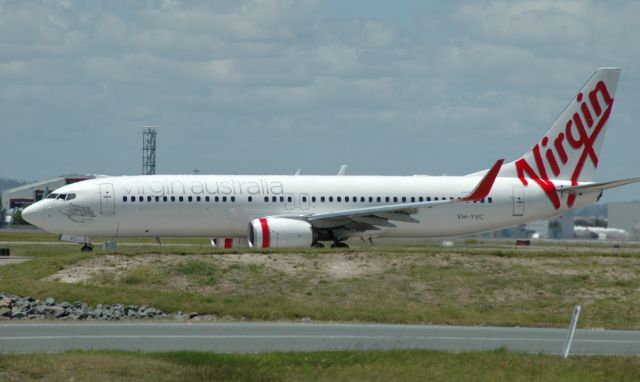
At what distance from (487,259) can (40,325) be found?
16745 mm

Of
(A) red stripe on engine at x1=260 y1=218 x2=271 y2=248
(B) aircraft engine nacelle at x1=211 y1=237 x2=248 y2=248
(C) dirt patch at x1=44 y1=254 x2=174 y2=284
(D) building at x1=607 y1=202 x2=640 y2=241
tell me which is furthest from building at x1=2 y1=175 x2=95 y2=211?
(C) dirt patch at x1=44 y1=254 x2=174 y2=284

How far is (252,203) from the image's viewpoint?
44875mm

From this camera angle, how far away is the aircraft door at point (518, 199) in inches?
1885

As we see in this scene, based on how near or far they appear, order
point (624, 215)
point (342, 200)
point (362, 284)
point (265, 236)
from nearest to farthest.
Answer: point (362, 284), point (265, 236), point (342, 200), point (624, 215)

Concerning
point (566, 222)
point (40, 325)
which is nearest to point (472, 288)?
point (40, 325)

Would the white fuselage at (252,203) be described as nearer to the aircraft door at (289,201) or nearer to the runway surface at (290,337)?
the aircraft door at (289,201)

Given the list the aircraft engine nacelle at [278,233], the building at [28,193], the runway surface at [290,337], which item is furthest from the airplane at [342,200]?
the building at [28,193]

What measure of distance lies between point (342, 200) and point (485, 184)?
21.7 ft

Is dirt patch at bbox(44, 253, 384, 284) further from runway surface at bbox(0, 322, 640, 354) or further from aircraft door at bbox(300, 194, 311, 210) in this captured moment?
aircraft door at bbox(300, 194, 311, 210)

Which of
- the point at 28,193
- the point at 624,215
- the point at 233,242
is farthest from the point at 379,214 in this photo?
the point at 28,193

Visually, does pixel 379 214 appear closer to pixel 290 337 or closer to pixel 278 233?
pixel 278 233

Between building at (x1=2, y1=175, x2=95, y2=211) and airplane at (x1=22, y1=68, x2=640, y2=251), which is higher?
building at (x1=2, y1=175, x2=95, y2=211)

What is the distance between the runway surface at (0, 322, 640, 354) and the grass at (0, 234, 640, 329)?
2.02 meters

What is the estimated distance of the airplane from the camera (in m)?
43.3
